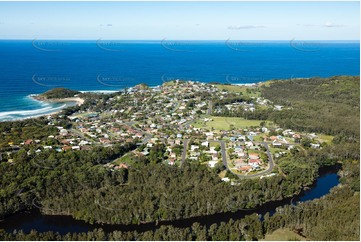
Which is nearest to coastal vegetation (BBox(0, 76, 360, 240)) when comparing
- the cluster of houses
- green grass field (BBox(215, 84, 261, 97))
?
the cluster of houses

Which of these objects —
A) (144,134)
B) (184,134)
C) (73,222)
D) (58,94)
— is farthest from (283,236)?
(58,94)

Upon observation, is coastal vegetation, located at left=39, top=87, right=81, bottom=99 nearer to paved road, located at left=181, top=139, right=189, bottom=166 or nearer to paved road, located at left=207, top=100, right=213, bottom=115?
paved road, located at left=207, top=100, right=213, bottom=115

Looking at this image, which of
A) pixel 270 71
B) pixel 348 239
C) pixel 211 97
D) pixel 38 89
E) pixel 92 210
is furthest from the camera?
pixel 270 71

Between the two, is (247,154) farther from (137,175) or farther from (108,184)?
(108,184)

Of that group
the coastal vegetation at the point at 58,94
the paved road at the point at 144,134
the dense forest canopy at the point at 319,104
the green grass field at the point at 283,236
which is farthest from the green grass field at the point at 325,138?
the coastal vegetation at the point at 58,94

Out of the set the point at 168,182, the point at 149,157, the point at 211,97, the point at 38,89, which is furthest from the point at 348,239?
the point at 38,89

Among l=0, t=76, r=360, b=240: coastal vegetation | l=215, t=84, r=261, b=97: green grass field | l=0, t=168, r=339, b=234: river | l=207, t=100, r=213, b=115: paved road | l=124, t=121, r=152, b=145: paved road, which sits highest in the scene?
l=215, t=84, r=261, b=97: green grass field

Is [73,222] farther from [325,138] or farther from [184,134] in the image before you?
[325,138]
